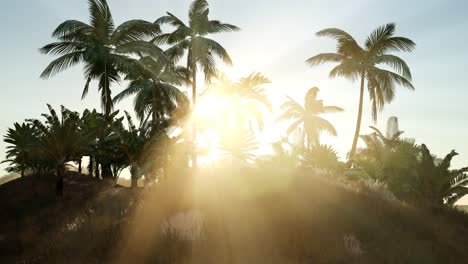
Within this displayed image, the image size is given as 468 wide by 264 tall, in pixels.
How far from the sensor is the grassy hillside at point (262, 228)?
25.2ft

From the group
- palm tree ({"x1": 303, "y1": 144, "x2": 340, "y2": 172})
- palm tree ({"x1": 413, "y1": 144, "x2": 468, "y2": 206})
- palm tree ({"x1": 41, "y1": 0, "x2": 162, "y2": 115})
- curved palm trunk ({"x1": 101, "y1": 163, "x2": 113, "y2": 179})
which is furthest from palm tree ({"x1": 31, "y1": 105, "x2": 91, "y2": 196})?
palm tree ({"x1": 413, "y1": 144, "x2": 468, "y2": 206})

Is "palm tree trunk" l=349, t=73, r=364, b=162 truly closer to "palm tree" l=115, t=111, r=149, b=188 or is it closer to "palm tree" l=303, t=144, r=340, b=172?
"palm tree" l=303, t=144, r=340, b=172

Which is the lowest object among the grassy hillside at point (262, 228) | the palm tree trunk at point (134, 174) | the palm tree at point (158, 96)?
the grassy hillside at point (262, 228)

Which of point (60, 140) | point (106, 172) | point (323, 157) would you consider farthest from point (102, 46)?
point (323, 157)

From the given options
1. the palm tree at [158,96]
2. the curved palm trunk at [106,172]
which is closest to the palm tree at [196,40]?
the palm tree at [158,96]

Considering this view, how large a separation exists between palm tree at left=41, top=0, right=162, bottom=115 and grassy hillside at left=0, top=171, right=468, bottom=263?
11.7m

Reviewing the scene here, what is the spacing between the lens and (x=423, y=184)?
21891mm

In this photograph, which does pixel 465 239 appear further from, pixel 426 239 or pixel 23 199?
pixel 23 199

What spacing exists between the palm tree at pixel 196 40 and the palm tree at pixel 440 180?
1406cm

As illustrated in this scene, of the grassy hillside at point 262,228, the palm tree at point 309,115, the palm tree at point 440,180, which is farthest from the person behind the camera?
the palm tree at point 309,115

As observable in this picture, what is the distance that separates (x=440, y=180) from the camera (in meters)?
21.5

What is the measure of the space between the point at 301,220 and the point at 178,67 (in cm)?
2737

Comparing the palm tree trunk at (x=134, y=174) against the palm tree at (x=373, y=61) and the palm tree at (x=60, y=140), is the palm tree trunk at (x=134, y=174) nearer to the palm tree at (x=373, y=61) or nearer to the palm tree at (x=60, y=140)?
the palm tree at (x=60, y=140)

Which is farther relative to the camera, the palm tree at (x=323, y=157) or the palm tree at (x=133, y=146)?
the palm tree at (x=323, y=157)
